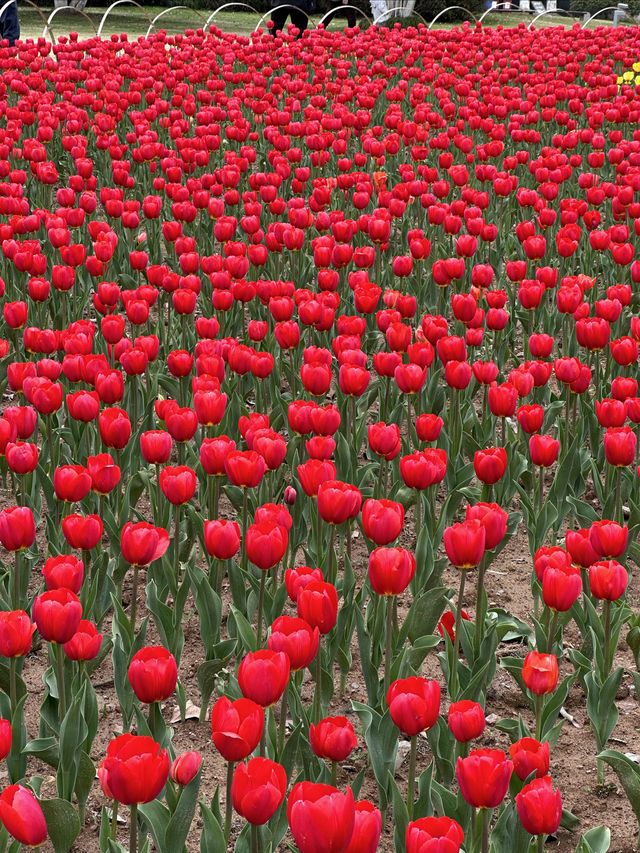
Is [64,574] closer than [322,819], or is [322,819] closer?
[322,819]

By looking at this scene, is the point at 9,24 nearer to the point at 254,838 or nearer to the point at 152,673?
the point at 152,673

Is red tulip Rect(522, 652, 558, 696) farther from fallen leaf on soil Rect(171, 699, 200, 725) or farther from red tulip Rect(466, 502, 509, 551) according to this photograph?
fallen leaf on soil Rect(171, 699, 200, 725)

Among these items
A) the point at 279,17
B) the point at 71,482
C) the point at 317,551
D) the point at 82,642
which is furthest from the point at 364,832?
the point at 279,17

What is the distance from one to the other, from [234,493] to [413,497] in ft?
2.22

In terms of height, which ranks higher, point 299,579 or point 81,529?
point 299,579

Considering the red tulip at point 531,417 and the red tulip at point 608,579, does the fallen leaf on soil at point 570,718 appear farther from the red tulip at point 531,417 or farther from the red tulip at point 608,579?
the red tulip at point 531,417

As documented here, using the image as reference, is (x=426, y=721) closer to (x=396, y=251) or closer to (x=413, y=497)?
(x=413, y=497)

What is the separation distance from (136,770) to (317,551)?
1698 mm

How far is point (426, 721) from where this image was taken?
7.07ft

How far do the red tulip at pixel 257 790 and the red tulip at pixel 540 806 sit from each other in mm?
447

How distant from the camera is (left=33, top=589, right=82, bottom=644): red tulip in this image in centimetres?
240

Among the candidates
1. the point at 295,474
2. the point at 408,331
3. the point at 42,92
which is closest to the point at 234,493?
the point at 295,474

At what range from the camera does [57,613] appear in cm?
240

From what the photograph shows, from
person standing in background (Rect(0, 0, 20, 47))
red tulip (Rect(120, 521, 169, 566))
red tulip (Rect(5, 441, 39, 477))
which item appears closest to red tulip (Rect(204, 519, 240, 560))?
red tulip (Rect(120, 521, 169, 566))
